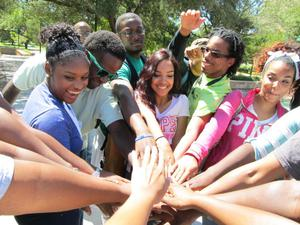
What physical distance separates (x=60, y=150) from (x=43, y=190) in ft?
1.91

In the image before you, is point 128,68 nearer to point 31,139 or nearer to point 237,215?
point 31,139

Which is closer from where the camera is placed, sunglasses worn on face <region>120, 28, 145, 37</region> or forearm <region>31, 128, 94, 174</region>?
forearm <region>31, 128, 94, 174</region>

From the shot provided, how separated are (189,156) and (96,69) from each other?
0.71 meters

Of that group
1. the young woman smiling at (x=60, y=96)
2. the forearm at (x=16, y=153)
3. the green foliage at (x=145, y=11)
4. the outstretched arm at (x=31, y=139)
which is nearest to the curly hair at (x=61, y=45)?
the young woman smiling at (x=60, y=96)

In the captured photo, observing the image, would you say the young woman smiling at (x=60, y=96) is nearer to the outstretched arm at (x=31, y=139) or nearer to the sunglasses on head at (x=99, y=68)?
the outstretched arm at (x=31, y=139)

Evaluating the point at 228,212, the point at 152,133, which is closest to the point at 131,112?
the point at 152,133

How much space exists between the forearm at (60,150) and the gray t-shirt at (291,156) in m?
0.86

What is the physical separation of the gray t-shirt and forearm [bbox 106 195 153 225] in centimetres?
63

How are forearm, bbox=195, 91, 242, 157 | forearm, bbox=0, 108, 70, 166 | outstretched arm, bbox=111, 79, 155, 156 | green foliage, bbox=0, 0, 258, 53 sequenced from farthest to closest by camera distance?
green foliage, bbox=0, 0, 258, 53
forearm, bbox=195, 91, 242, 157
outstretched arm, bbox=111, 79, 155, 156
forearm, bbox=0, 108, 70, 166

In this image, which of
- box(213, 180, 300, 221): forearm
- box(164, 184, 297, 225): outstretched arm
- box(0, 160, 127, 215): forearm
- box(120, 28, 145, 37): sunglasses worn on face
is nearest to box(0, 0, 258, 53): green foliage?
box(120, 28, 145, 37): sunglasses worn on face

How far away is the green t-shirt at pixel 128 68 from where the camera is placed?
241 cm

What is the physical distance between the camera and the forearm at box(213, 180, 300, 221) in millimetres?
1290

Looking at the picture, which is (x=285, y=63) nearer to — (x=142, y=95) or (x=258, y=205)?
(x=142, y=95)

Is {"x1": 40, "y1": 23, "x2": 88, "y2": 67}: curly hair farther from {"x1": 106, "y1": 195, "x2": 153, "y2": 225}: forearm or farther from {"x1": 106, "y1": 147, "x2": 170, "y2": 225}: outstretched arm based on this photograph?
{"x1": 106, "y1": 195, "x2": 153, "y2": 225}: forearm
